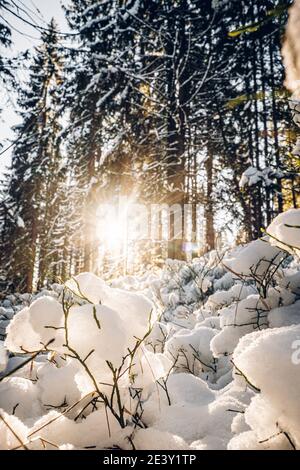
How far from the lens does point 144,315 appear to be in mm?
999

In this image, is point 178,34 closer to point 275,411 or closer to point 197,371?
point 197,371

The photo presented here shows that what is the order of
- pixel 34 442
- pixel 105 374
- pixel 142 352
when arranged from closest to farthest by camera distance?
pixel 34 442 < pixel 105 374 < pixel 142 352

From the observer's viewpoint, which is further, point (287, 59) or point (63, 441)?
point (287, 59)

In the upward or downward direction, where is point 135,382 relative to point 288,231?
downward

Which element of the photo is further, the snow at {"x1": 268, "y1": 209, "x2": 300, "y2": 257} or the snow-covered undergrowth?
the snow at {"x1": 268, "y1": 209, "x2": 300, "y2": 257}

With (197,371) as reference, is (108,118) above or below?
above

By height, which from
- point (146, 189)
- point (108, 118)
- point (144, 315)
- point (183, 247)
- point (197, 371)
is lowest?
point (197, 371)

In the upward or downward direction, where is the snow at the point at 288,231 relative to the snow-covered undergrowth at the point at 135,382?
upward

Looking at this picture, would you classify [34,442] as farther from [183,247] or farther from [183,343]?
[183,247]

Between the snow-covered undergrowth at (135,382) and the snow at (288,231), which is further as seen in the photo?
the snow at (288,231)

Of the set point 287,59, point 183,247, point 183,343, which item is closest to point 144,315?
point 183,343

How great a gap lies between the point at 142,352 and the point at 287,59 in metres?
1.51

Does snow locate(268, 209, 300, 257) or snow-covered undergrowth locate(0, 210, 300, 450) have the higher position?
snow locate(268, 209, 300, 257)

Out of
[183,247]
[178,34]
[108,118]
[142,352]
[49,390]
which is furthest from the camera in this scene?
[108,118]
